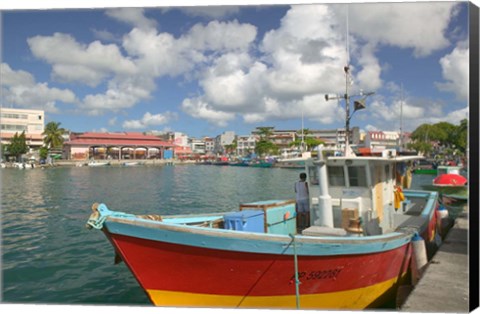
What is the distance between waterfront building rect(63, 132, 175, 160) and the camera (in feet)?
236

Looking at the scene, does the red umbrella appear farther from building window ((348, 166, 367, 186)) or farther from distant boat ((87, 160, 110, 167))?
distant boat ((87, 160, 110, 167))

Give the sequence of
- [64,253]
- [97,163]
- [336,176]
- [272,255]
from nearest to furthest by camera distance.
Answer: [272,255], [336,176], [64,253], [97,163]

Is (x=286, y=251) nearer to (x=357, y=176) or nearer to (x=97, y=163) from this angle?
(x=357, y=176)

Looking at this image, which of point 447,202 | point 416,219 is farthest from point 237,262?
point 447,202

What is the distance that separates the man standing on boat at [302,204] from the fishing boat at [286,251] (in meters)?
0.49

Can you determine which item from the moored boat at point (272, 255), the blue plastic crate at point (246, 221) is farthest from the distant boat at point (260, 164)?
the blue plastic crate at point (246, 221)

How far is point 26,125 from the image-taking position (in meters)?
66.3

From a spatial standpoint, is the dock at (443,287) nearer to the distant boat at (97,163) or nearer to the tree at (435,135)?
the tree at (435,135)

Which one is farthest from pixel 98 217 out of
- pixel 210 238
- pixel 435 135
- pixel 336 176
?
pixel 435 135

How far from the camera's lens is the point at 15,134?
6012cm

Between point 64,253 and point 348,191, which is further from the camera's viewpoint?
point 64,253

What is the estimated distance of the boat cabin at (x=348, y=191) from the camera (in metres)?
6.57

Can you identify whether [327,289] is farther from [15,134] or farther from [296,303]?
[15,134]

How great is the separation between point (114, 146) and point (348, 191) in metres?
72.3
